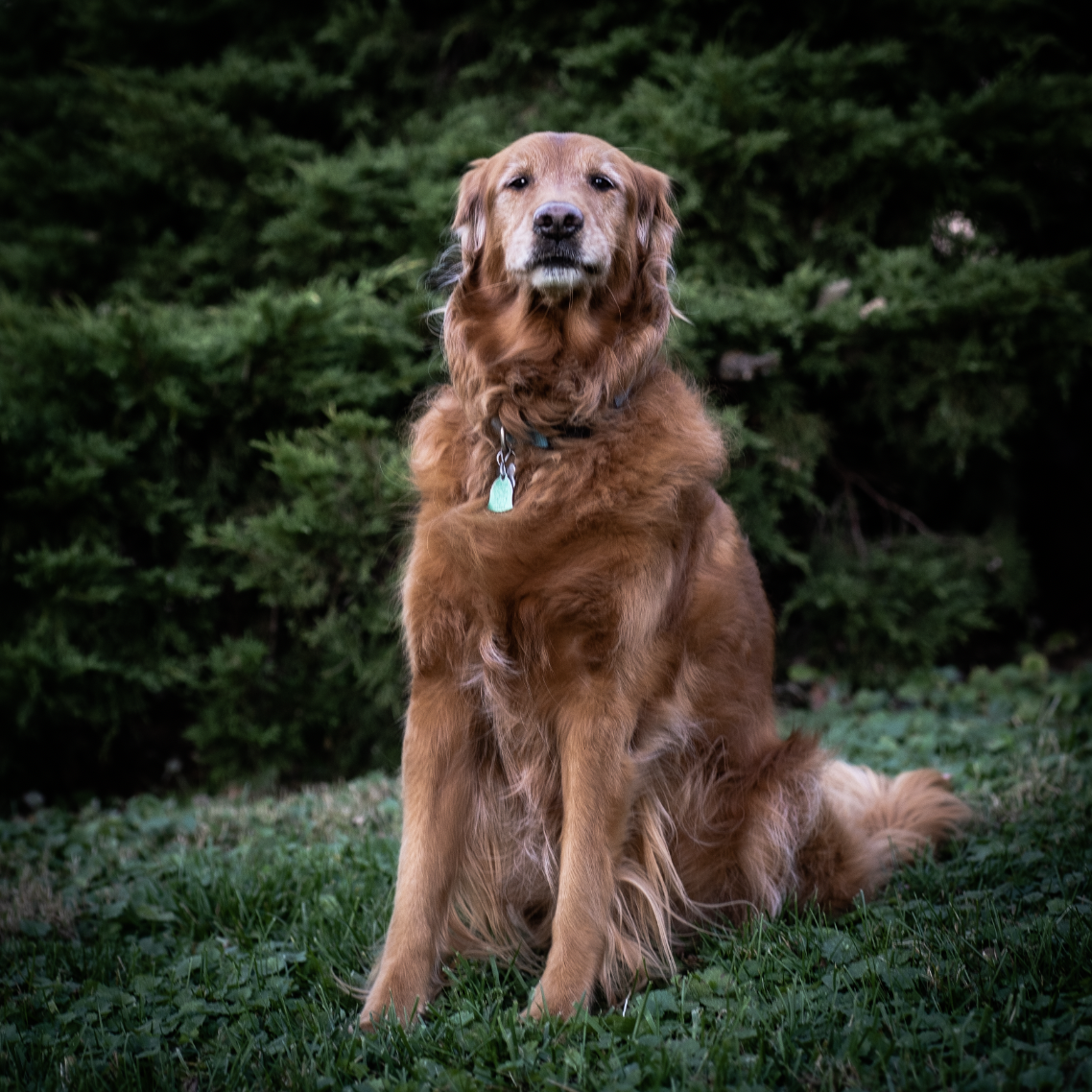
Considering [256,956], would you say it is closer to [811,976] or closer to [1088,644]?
[811,976]

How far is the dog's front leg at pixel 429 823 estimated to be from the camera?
2182mm

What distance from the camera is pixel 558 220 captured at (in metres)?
2.36

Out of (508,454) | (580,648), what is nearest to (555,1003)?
(580,648)

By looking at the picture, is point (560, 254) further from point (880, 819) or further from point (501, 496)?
point (880, 819)

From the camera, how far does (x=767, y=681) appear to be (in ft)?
8.68

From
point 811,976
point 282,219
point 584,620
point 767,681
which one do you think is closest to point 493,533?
point 584,620

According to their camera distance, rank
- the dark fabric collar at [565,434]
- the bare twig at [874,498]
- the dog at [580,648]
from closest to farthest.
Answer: the dog at [580,648]
the dark fabric collar at [565,434]
the bare twig at [874,498]

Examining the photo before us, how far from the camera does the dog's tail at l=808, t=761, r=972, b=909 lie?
255 centimetres

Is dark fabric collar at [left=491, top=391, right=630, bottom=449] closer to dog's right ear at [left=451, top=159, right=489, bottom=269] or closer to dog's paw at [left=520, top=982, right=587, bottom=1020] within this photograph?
dog's right ear at [left=451, top=159, right=489, bottom=269]

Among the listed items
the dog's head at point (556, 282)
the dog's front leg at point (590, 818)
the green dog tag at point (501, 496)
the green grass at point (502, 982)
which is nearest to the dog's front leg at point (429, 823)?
the green grass at point (502, 982)

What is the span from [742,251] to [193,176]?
3.01 meters

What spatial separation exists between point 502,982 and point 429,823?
44 centimetres

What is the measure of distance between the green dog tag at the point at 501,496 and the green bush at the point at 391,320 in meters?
1.70

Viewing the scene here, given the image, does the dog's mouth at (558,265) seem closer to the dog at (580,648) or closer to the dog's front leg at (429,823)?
the dog at (580,648)
